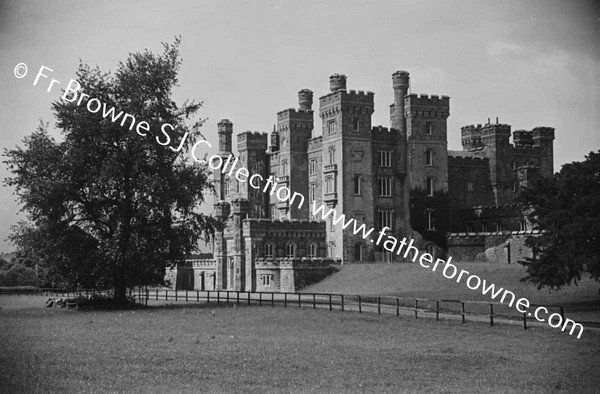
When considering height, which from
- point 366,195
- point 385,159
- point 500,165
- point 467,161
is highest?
point 467,161

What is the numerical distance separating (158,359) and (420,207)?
49.9 metres

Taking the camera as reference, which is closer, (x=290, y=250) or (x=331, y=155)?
(x=290, y=250)

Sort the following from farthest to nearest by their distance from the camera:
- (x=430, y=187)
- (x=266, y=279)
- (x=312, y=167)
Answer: (x=312, y=167), (x=430, y=187), (x=266, y=279)

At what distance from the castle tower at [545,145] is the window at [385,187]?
1760cm

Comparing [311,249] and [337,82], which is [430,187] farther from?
[337,82]

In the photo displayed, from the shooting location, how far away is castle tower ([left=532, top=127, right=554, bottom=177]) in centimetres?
7694

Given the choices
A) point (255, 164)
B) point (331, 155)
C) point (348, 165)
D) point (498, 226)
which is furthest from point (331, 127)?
point (498, 226)

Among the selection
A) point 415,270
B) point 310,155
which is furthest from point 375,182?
point 415,270

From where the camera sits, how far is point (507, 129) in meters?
76.0

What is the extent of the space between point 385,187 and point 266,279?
504 inches

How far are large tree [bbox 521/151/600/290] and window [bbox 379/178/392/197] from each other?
102 ft

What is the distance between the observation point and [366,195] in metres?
66.3

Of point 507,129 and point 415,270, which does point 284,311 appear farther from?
point 507,129

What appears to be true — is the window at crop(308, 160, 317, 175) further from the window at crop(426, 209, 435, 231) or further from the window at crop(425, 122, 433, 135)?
the window at crop(426, 209, 435, 231)
